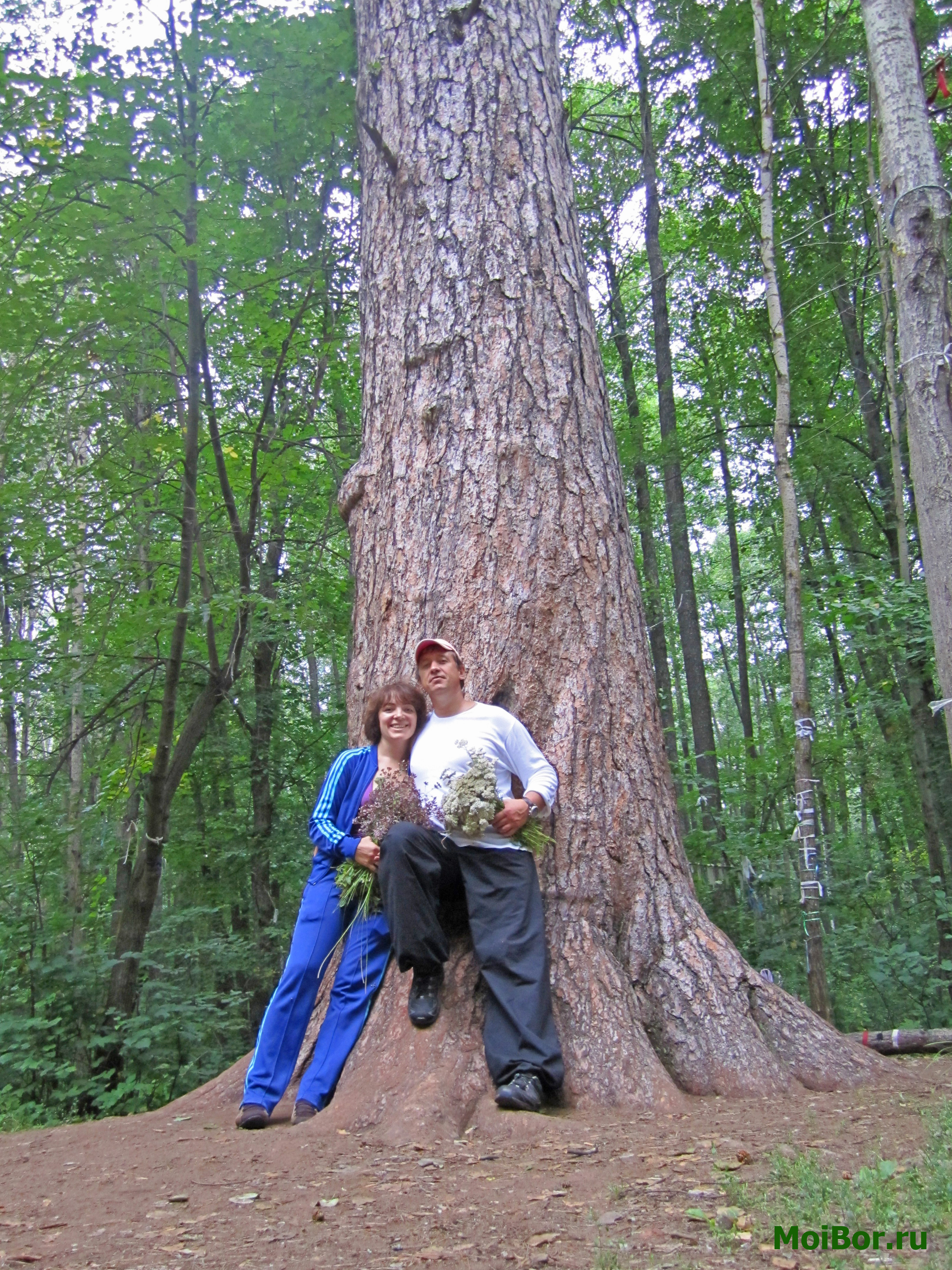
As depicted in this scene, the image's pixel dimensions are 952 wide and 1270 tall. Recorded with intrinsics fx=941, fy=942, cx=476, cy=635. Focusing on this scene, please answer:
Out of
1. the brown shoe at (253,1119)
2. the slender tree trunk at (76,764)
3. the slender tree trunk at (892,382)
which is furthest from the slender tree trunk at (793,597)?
the slender tree trunk at (76,764)

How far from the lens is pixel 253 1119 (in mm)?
3508

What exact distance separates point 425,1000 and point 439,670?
4.09 ft

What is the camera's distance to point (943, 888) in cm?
915

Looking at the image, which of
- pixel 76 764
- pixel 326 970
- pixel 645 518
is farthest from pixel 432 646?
pixel 645 518

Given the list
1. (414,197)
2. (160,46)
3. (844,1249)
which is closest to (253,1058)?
(844,1249)

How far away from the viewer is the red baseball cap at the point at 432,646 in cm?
377

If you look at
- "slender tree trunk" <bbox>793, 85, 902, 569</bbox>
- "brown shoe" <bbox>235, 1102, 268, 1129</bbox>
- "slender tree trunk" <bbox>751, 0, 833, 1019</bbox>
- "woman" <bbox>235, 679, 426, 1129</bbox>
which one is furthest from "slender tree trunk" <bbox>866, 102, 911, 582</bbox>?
"brown shoe" <bbox>235, 1102, 268, 1129</bbox>

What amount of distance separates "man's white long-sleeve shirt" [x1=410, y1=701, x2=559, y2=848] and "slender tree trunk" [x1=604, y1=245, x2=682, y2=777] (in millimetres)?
9709

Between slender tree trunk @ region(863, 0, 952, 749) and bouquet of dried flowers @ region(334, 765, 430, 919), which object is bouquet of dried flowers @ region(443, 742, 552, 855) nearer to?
bouquet of dried flowers @ region(334, 765, 430, 919)

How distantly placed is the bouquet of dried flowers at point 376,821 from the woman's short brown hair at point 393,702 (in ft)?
0.60

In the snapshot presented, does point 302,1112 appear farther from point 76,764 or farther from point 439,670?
point 76,764

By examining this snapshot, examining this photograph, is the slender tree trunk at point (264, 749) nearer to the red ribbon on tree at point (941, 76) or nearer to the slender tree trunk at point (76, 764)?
the slender tree trunk at point (76, 764)

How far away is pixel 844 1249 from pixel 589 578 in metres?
2.71

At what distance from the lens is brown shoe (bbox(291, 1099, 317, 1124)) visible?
347 cm
